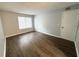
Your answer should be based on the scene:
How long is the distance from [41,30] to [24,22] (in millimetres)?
1570

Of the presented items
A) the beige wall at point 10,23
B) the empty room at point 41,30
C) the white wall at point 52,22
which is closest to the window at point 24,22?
the empty room at point 41,30

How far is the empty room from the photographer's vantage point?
2.05 meters

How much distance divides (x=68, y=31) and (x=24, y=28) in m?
3.43

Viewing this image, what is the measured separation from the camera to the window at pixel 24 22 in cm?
479

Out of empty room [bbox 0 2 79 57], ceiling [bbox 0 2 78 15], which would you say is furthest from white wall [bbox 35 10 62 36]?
ceiling [bbox 0 2 78 15]

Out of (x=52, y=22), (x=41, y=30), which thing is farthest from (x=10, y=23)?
(x=52, y=22)

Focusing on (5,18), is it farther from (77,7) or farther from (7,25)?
(77,7)

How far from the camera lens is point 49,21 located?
4340 millimetres

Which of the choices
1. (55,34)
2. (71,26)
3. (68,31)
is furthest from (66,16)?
(55,34)

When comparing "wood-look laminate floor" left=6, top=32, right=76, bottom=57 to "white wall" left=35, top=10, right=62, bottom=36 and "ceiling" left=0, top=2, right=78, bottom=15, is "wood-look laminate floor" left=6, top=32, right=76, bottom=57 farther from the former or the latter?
"ceiling" left=0, top=2, right=78, bottom=15

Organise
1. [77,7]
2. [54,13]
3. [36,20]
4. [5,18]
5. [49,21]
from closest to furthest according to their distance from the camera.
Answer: [77,7], [5,18], [54,13], [49,21], [36,20]

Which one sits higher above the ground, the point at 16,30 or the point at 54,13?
the point at 54,13

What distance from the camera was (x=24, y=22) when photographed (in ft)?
16.9

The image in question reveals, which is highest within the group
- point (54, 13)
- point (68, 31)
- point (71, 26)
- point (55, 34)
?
point (54, 13)
